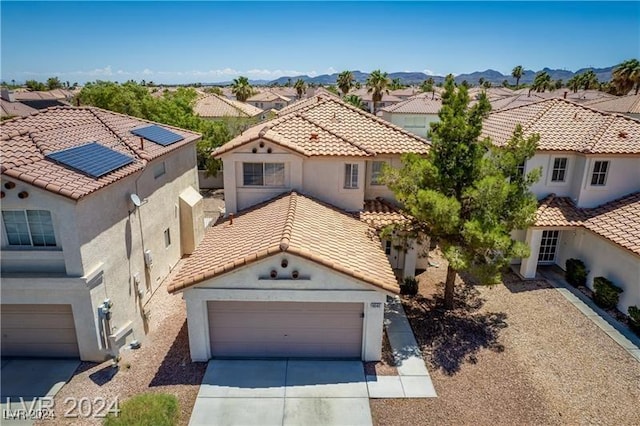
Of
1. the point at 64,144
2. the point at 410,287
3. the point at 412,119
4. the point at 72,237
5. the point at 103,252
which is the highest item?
the point at 64,144

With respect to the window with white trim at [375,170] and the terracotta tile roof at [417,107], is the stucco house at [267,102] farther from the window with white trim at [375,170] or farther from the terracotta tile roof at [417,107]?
the window with white trim at [375,170]

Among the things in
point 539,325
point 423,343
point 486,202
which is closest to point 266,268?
point 423,343

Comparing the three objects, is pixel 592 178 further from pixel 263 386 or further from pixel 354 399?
pixel 263 386

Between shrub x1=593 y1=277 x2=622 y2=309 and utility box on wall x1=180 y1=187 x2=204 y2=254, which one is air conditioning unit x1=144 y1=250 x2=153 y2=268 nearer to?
utility box on wall x1=180 y1=187 x2=204 y2=254

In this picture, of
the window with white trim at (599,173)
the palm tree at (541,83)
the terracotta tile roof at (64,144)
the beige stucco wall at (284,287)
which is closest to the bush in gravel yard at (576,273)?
the window with white trim at (599,173)

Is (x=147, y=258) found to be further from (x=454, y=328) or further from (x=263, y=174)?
(x=454, y=328)

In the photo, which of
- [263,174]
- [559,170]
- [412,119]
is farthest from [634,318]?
[412,119]
